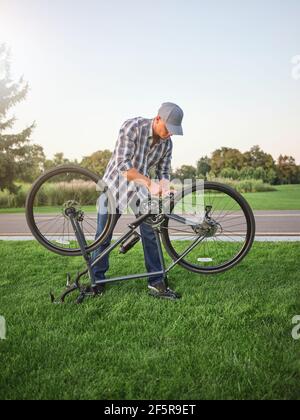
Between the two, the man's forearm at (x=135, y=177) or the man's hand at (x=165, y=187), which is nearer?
the man's forearm at (x=135, y=177)

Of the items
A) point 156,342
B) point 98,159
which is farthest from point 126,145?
point 98,159

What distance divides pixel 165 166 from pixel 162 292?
1094 mm

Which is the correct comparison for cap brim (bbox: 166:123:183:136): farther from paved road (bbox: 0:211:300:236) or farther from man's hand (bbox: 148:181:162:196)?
paved road (bbox: 0:211:300:236)

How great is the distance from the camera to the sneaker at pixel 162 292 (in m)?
3.44

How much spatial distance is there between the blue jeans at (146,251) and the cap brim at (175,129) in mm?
833

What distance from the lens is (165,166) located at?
3.66m

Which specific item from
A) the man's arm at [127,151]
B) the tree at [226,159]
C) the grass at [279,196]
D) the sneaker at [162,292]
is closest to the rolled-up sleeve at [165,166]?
the man's arm at [127,151]

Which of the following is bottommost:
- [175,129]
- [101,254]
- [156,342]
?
[156,342]

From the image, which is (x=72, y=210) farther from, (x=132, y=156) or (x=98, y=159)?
(x=98, y=159)

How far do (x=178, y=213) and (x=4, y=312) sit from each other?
1.60m

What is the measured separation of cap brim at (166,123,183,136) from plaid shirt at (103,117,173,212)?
0.79 feet

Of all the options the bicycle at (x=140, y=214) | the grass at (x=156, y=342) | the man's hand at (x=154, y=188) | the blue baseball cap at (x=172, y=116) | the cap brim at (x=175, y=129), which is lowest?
the grass at (x=156, y=342)

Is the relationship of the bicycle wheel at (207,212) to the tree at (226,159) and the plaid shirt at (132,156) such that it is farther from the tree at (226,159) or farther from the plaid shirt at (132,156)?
the tree at (226,159)

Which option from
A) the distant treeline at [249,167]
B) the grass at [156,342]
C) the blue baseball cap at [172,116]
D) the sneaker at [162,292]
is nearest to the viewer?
the grass at [156,342]
